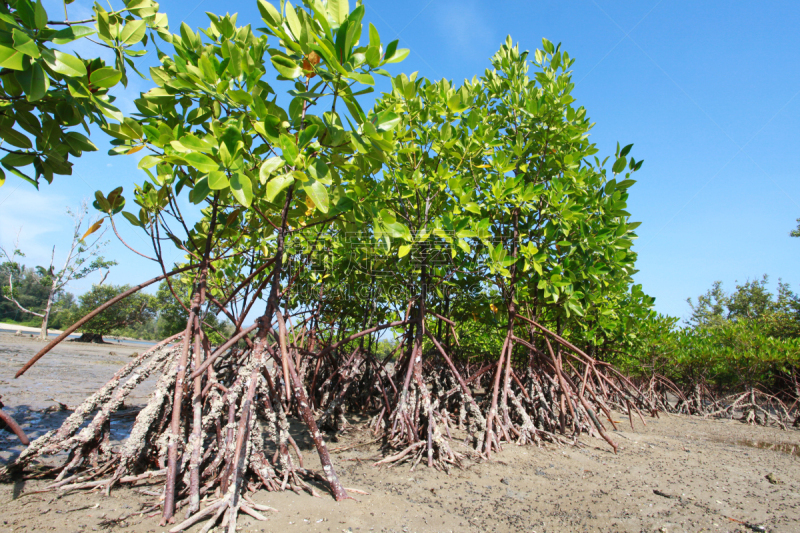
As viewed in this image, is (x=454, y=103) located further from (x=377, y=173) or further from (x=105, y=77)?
(x=105, y=77)

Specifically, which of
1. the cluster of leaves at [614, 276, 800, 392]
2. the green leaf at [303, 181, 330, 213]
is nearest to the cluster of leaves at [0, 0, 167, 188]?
the green leaf at [303, 181, 330, 213]

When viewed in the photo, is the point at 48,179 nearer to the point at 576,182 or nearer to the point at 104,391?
the point at 104,391

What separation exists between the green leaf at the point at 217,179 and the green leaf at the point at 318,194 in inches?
13.8

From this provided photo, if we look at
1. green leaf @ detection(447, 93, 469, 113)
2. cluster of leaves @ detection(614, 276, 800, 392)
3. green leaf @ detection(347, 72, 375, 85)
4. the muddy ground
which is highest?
green leaf @ detection(447, 93, 469, 113)

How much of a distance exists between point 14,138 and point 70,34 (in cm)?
82

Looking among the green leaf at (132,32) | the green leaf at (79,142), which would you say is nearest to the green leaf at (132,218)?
the green leaf at (79,142)

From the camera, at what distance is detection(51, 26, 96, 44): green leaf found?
4.96 ft

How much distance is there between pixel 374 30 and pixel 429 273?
107 inches

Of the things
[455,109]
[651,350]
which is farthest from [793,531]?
[651,350]

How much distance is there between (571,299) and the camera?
3.87 m

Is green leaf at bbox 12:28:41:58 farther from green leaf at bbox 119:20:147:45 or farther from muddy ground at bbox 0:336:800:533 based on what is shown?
muddy ground at bbox 0:336:800:533

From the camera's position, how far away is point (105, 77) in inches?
69.9

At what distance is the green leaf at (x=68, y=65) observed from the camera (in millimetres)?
1558

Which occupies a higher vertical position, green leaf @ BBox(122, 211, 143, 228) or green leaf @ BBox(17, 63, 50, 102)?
green leaf @ BBox(17, 63, 50, 102)
